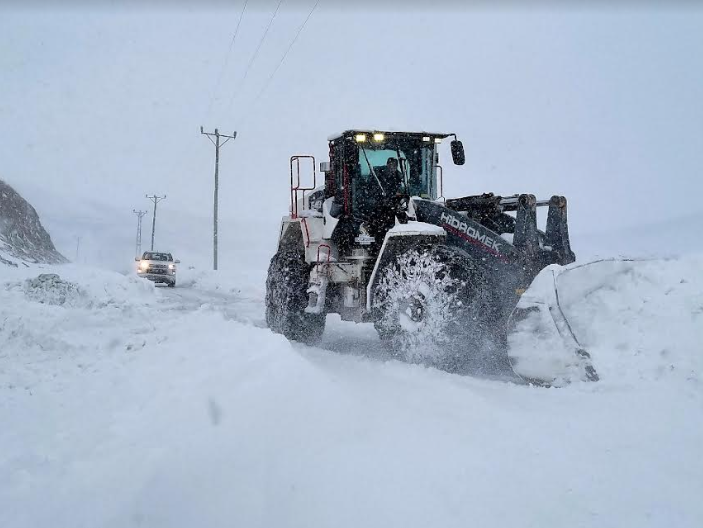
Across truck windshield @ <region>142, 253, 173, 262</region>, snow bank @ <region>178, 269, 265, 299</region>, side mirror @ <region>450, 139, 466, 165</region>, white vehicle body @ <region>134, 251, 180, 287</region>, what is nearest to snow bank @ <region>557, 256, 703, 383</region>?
side mirror @ <region>450, 139, 466, 165</region>

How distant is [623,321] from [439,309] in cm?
156

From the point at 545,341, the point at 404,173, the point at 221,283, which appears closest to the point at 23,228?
the point at 221,283

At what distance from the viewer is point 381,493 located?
2461 millimetres

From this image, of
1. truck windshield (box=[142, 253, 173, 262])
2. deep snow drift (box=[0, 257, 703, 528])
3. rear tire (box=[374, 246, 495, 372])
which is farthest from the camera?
truck windshield (box=[142, 253, 173, 262])

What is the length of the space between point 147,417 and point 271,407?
87 centimetres

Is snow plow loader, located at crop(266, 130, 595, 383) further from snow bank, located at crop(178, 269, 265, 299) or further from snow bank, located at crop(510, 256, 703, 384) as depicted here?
snow bank, located at crop(178, 269, 265, 299)

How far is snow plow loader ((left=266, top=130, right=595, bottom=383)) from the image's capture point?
505 centimetres

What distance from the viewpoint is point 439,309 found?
16.8 feet

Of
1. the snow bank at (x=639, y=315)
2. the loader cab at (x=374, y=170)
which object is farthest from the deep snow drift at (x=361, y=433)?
the loader cab at (x=374, y=170)

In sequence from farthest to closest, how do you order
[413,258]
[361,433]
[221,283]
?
[221,283], [413,258], [361,433]

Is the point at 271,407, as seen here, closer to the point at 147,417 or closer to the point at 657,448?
the point at 147,417

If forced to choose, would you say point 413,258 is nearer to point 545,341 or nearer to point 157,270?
point 545,341

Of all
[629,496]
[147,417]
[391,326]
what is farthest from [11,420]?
[629,496]

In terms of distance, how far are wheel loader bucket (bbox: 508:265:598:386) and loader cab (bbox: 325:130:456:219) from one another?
7.61ft
